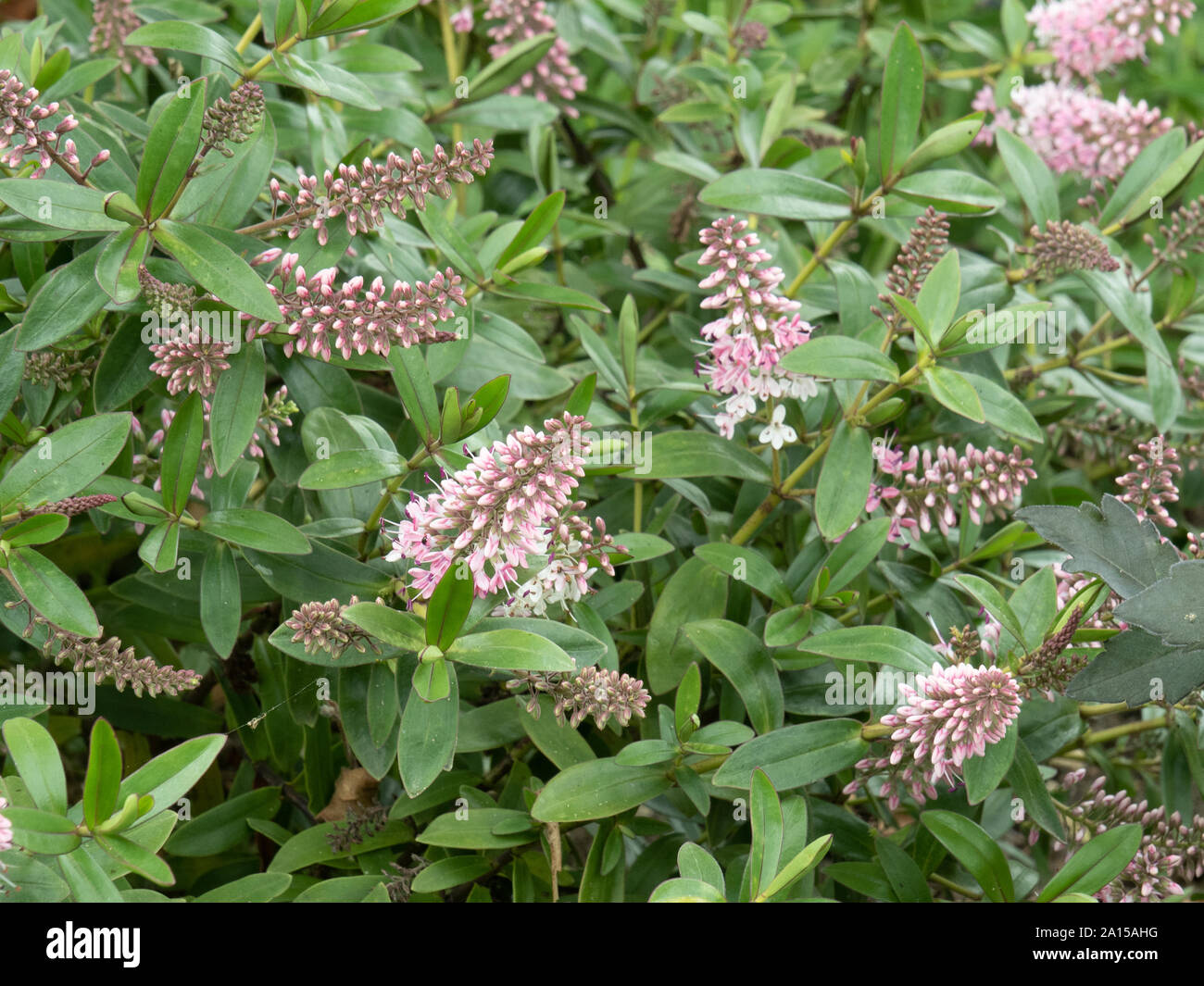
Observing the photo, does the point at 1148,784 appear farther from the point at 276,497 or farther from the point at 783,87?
the point at 276,497

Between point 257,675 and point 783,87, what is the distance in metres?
1.32

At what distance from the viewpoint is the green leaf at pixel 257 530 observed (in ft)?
4.03

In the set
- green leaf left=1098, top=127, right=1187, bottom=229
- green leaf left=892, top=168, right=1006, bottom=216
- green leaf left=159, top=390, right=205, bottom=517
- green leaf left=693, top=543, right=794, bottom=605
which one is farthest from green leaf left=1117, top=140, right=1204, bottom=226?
green leaf left=159, top=390, right=205, bottom=517

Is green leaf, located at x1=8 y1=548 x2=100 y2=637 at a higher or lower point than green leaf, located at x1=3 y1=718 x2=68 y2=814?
higher

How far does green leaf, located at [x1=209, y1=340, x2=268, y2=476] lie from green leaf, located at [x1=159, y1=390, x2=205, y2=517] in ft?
0.11

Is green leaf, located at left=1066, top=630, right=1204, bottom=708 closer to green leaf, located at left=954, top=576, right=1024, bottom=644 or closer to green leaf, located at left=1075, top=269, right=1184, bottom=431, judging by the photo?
green leaf, located at left=954, top=576, right=1024, bottom=644

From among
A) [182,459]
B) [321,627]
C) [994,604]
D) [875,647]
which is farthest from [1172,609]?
[182,459]

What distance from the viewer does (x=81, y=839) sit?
3.65ft

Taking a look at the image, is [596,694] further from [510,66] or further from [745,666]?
[510,66]

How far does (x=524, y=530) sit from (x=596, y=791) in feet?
1.18

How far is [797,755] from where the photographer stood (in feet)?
4.27

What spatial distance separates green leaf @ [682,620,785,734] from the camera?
135 cm

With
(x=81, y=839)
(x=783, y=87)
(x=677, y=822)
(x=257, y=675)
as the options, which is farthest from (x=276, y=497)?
(x=783, y=87)

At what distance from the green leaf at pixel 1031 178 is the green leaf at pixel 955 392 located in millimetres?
561
